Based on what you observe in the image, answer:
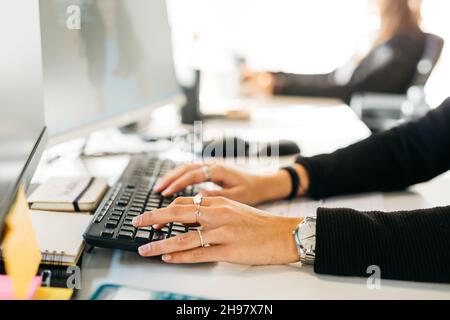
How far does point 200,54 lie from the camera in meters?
1.57

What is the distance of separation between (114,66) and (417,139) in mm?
639

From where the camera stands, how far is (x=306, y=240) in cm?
57

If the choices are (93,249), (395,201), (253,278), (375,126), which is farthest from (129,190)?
(375,126)

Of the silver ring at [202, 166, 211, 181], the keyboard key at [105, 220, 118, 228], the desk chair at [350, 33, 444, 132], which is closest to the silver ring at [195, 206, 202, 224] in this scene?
the keyboard key at [105, 220, 118, 228]

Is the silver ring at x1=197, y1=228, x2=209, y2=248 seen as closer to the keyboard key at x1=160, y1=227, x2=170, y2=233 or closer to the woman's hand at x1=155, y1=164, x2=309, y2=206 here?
the keyboard key at x1=160, y1=227, x2=170, y2=233

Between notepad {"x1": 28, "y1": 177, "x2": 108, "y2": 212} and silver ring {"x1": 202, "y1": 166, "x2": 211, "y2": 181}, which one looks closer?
notepad {"x1": 28, "y1": 177, "x2": 108, "y2": 212}

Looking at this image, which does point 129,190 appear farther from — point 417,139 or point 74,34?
point 417,139

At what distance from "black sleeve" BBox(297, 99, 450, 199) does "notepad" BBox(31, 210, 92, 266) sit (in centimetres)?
42

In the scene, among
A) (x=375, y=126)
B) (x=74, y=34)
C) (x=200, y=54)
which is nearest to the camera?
(x=74, y=34)

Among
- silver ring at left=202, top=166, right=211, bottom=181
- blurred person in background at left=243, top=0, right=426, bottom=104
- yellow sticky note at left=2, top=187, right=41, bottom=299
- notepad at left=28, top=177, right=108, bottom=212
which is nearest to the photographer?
yellow sticky note at left=2, top=187, right=41, bottom=299

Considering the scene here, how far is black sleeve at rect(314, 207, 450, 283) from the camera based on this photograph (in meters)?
0.54

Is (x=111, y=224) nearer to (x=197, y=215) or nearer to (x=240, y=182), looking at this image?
(x=197, y=215)

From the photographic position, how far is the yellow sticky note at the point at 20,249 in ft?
1.30

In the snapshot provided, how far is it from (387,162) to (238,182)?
0.97ft
